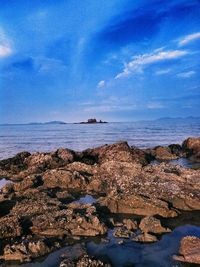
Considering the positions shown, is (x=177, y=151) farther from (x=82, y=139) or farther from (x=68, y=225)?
(x=82, y=139)

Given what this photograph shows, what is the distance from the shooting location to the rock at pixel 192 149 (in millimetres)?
34972

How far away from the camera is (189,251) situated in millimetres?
11023

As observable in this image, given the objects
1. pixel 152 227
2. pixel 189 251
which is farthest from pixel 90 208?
pixel 189 251

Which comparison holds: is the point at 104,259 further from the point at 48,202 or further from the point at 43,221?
the point at 48,202

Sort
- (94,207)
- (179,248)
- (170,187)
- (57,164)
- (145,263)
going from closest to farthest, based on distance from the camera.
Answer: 1. (145,263)
2. (179,248)
3. (94,207)
4. (170,187)
5. (57,164)

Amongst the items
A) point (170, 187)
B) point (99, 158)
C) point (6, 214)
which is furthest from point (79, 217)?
point (99, 158)

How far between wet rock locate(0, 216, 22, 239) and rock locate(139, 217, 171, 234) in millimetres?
4071

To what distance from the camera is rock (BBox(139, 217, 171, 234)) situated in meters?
13.0

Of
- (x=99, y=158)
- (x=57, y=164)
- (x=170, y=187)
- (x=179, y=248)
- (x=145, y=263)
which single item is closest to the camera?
(x=145, y=263)

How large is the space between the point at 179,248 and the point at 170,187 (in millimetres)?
5728

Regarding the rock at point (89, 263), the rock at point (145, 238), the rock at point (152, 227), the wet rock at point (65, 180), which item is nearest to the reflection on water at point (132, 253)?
the rock at point (145, 238)

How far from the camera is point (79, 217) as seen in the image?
43.9 ft

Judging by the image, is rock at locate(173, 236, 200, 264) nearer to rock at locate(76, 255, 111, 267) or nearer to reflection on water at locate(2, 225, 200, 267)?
reflection on water at locate(2, 225, 200, 267)

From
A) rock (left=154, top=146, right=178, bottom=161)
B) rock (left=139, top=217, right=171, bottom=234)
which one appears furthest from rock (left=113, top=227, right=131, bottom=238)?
rock (left=154, top=146, right=178, bottom=161)
